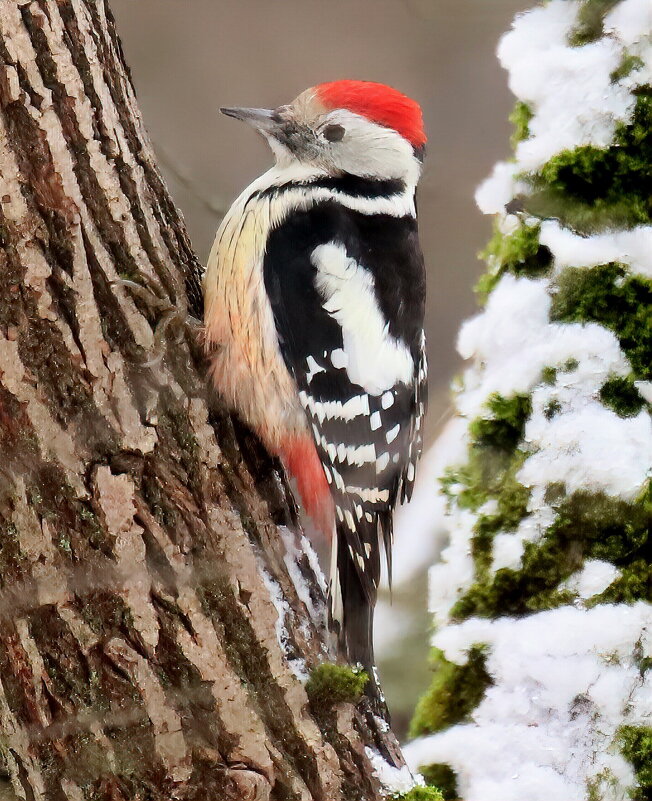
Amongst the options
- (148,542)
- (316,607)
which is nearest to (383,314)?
(316,607)

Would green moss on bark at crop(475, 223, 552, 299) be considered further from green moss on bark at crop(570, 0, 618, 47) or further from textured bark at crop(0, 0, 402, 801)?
textured bark at crop(0, 0, 402, 801)

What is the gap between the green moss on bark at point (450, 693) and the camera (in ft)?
6.51

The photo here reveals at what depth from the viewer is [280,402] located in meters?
1.96

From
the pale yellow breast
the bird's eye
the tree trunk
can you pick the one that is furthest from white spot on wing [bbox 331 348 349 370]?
the bird's eye

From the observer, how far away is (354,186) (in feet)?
7.11

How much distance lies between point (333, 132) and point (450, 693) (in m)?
1.43

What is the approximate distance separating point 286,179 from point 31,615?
1.23 m

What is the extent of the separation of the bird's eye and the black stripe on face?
0.32 feet

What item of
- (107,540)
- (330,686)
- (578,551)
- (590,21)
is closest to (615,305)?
(578,551)

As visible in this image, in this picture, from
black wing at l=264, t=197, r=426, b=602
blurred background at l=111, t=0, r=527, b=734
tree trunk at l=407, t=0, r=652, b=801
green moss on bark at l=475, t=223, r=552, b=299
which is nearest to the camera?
tree trunk at l=407, t=0, r=652, b=801

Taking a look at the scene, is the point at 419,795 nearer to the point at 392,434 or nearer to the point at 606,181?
the point at 392,434

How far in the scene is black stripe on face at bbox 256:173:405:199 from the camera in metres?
2.08

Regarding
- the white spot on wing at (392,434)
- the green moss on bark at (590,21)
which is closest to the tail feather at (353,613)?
the white spot on wing at (392,434)

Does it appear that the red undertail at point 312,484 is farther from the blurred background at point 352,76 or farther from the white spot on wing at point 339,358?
the blurred background at point 352,76
